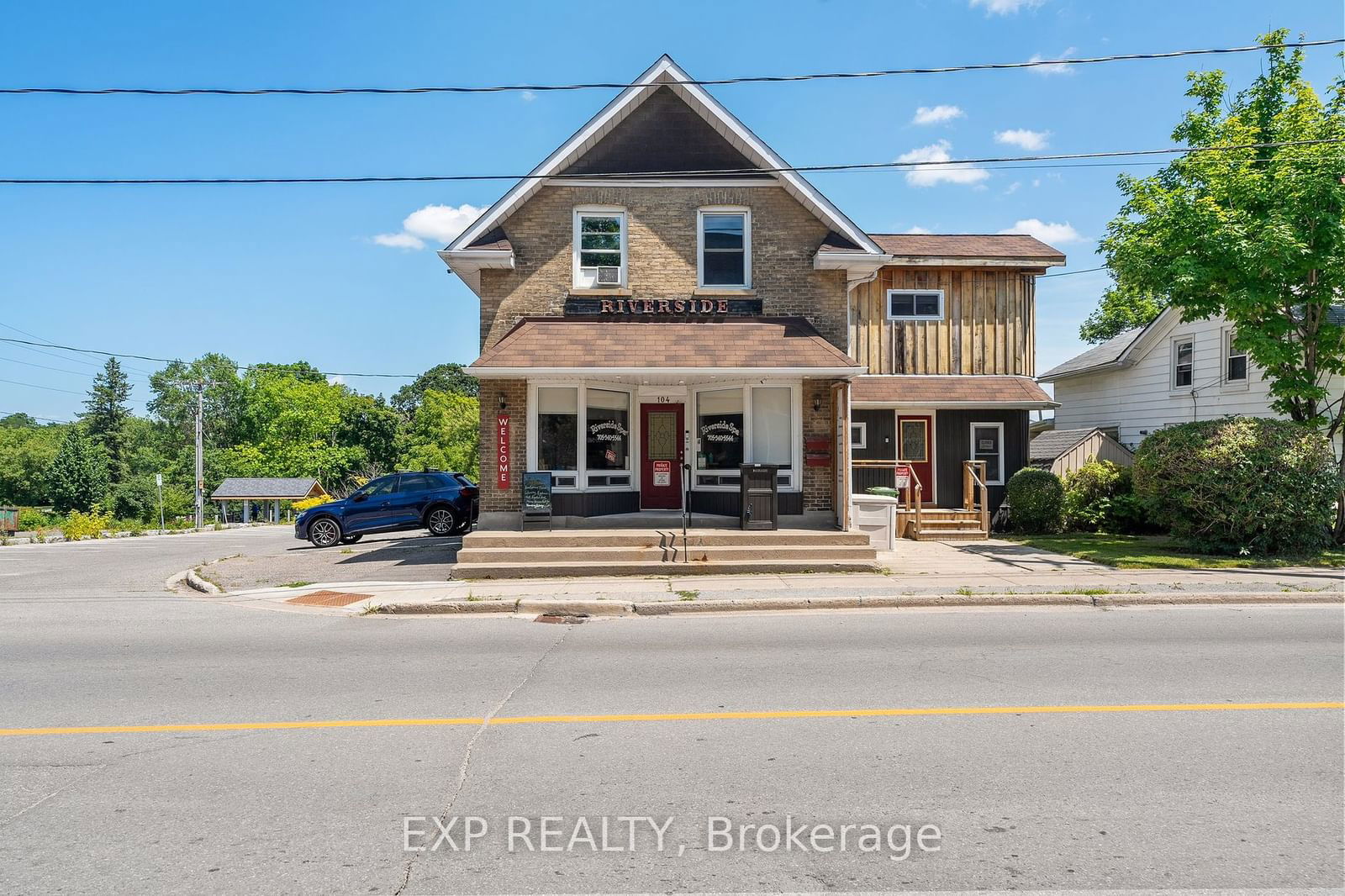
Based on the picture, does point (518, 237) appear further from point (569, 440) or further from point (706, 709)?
point (706, 709)

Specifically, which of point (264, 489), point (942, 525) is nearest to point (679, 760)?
point (942, 525)

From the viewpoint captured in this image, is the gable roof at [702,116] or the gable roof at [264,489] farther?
the gable roof at [264,489]

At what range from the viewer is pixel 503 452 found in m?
15.6

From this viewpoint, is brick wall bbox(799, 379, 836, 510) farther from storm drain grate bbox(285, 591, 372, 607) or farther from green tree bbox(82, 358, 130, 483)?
green tree bbox(82, 358, 130, 483)

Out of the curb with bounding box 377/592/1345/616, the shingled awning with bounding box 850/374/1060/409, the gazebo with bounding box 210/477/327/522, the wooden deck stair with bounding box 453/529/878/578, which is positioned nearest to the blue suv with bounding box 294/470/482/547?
the wooden deck stair with bounding box 453/529/878/578

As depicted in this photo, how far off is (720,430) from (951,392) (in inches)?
286

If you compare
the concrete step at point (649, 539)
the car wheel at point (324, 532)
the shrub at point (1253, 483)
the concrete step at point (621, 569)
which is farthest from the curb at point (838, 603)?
the car wheel at point (324, 532)

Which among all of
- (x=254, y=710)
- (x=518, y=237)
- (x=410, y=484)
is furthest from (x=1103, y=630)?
(x=410, y=484)

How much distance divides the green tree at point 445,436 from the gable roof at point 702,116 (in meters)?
47.5

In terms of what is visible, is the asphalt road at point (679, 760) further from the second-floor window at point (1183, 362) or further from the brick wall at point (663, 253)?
the second-floor window at point (1183, 362)

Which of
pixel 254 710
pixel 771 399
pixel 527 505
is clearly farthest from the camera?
pixel 771 399

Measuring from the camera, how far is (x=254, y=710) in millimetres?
6348

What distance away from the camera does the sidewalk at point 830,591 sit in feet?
35.7

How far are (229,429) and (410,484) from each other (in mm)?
90728
